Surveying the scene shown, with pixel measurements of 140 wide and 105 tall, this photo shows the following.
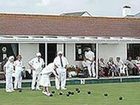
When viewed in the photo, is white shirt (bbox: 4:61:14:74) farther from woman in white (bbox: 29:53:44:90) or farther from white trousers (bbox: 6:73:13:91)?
woman in white (bbox: 29:53:44:90)

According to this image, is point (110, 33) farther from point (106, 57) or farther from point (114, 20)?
Answer: point (114, 20)

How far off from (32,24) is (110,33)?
525cm

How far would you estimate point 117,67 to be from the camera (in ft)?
103

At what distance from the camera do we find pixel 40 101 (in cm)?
1914

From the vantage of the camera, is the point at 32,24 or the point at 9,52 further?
the point at 32,24

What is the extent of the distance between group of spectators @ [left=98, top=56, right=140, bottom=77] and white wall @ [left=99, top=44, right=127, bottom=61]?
1.43 metres

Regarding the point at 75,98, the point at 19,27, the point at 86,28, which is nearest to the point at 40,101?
the point at 75,98

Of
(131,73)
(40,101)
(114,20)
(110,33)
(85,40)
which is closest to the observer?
(40,101)

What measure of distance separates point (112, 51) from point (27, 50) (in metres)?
6.00

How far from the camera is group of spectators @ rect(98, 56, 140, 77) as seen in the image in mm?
31250

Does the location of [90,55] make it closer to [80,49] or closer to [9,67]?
[80,49]

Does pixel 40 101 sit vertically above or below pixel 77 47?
below

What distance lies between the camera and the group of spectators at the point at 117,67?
3125cm

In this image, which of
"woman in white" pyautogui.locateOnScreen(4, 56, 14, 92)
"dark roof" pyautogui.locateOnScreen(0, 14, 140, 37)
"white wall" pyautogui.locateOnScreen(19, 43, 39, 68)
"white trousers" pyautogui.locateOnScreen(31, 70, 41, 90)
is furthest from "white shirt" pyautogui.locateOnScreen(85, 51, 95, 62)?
"woman in white" pyautogui.locateOnScreen(4, 56, 14, 92)
